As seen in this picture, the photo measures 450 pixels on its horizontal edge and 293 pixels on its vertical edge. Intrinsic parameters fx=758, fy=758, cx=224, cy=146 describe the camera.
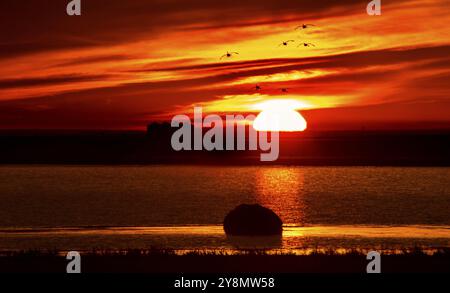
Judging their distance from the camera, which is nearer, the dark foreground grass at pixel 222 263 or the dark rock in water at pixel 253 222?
the dark foreground grass at pixel 222 263

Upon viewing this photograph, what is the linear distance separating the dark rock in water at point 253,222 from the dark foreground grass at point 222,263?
13756mm

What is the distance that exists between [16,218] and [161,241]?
2226 inches

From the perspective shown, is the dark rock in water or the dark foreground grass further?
the dark rock in water

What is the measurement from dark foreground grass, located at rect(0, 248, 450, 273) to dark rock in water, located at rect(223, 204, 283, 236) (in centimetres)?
1376

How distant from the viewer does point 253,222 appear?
48531 millimetres

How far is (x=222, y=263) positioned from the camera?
31375 mm

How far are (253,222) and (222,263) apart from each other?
56.6ft

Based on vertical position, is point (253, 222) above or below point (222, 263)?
above

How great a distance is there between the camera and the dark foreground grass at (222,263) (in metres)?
28.9

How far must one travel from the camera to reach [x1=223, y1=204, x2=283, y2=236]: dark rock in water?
48.6 metres

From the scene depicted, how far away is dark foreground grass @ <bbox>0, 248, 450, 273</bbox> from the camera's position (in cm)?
2888

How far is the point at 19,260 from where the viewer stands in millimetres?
30969

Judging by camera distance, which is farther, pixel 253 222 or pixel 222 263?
pixel 253 222
